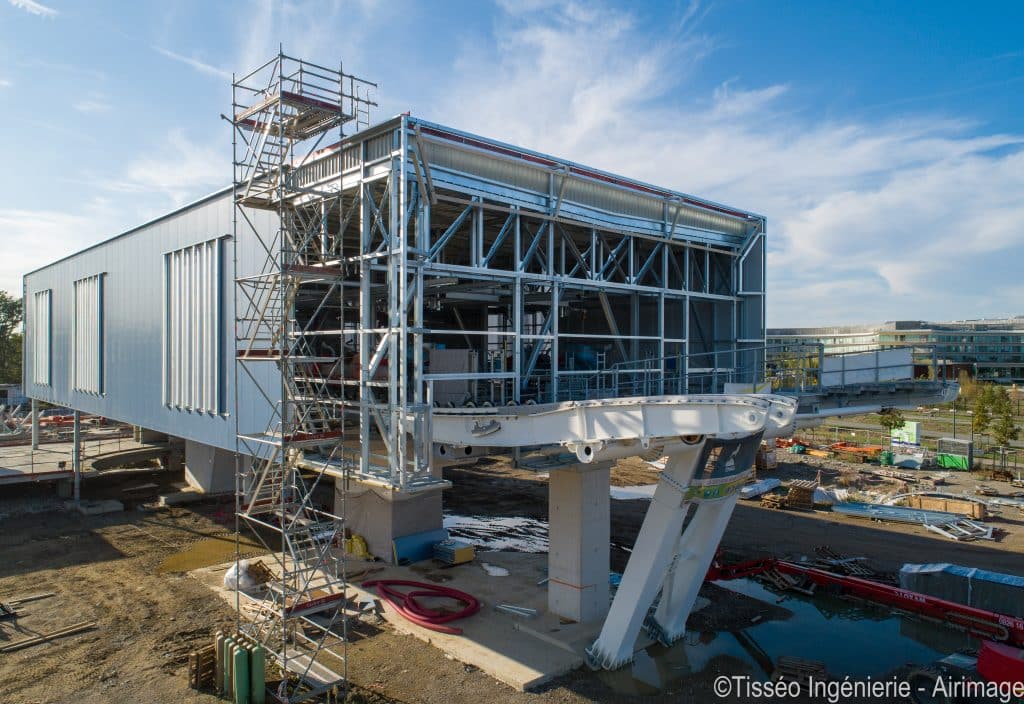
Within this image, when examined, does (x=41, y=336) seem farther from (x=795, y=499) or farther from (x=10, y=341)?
(x=10, y=341)

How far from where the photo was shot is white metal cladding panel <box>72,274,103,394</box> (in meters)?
28.8

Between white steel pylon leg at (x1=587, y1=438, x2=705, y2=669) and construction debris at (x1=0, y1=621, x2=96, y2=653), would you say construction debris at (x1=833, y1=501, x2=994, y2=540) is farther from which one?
construction debris at (x1=0, y1=621, x2=96, y2=653)

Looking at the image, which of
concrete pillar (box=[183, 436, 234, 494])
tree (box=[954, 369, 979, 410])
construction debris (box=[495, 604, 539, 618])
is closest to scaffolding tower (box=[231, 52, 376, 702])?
construction debris (box=[495, 604, 539, 618])

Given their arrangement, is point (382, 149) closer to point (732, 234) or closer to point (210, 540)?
point (732, 234)

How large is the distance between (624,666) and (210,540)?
53.5ft

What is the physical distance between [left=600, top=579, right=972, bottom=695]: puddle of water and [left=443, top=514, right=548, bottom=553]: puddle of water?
7591 millimetres

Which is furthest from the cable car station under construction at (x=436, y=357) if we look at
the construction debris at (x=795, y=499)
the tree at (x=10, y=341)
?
the tree at (x=10, y=341)

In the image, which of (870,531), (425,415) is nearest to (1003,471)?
(870,531)

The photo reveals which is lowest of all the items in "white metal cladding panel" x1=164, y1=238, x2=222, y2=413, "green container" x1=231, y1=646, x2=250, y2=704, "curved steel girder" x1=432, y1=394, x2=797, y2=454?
"green container" x1=231, y1=646, x2=250, y2=704

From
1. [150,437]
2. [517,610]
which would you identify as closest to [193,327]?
[517,610]

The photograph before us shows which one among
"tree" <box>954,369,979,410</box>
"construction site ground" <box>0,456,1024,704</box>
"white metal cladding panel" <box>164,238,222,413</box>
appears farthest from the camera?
"tree" <box>954,369,979,410</box>

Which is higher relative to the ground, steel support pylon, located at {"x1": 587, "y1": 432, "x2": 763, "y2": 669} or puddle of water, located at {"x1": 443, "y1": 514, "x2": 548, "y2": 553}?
steel support pylon, located at {"x1": 587, "y1": 432, "x2": 763, "y2": 669}

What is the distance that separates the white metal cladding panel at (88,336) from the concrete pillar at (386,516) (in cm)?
1533

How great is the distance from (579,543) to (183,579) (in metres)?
11.8
